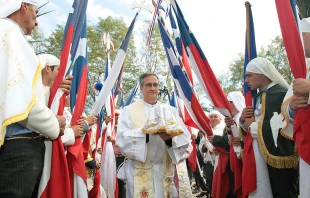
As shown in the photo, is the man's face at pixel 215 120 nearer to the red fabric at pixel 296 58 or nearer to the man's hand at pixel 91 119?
the man's hand at pixel 91 119

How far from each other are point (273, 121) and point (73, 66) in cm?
229

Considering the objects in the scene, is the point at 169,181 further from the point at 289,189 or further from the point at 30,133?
the point at 30,133

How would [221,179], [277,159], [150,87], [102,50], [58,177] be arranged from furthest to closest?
[102,50]
[221,179]
[150,87]
[277,159]
[58,177]

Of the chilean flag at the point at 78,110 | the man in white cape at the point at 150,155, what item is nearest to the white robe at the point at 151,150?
the man in white cape at the point at 150,155

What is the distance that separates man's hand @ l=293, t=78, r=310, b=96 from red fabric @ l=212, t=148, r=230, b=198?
7.56 feet

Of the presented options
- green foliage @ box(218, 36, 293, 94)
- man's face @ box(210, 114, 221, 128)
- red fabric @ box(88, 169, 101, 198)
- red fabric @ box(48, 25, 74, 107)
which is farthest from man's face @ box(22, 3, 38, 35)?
green foliage @ box(218, 36, 293, 94)

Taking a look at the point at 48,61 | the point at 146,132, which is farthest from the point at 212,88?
the point at 48,61

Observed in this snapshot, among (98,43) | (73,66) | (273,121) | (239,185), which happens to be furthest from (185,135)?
(98,43)

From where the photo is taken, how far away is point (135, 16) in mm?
4715

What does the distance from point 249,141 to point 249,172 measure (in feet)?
1.12

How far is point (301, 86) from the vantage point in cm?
231

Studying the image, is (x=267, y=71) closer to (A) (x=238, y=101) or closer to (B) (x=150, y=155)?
(A) (x=238, y=101)

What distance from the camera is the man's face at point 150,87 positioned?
428cm

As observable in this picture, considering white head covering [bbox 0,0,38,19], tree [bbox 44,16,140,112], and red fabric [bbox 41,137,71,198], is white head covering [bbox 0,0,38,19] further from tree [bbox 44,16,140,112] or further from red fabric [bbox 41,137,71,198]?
tree [bbox 44,16,140,112]
